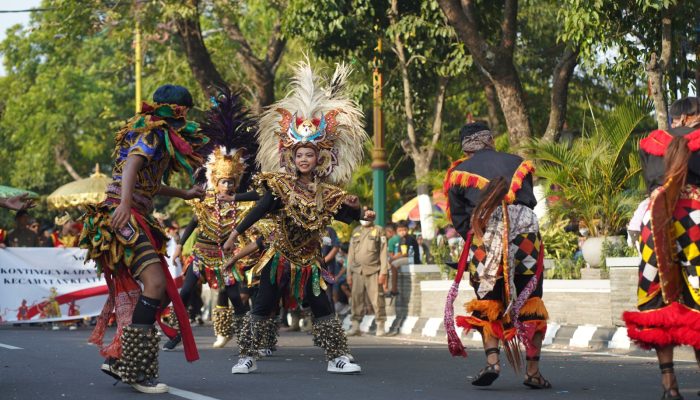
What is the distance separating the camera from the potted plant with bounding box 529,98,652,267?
1677 centimetres

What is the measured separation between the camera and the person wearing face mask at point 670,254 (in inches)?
313

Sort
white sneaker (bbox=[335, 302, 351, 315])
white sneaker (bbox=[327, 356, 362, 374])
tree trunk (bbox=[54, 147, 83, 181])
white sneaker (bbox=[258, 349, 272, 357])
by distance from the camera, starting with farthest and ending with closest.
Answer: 1. tree trunk (bbox=[54, 147, 83, 181])
2. white sneaker (bbox=[335, 302, 351, 315])
3. white sneaker (bbox=[258, 349, 272, 357])
4. white sneaker (bbox=[327, 356, 362, 374])

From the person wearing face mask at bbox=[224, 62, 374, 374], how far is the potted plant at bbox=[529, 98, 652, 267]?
6.09 m

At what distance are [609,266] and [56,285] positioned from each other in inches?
377

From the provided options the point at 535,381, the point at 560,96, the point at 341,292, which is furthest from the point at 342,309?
the point at 535,381

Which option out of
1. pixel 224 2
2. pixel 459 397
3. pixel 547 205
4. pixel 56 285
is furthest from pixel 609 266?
pixel 224 2

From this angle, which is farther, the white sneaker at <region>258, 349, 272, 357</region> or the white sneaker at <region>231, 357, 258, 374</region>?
the white sneaker at <region>258, 349, 272, 357</region>

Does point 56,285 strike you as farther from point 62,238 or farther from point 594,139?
point 594,139

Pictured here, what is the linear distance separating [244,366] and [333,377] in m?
0.83

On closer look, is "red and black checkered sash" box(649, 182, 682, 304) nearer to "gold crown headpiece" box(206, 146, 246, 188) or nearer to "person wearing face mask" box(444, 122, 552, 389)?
"person wearing face mask" box(444, 122, 552, 389)

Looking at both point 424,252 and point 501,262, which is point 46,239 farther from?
point 501,262

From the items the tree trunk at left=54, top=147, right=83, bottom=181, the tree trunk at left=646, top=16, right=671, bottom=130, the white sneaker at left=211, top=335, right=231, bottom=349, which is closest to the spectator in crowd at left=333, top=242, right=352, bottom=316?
the white sneaker at left=211, top=335, right=231, bottom=349

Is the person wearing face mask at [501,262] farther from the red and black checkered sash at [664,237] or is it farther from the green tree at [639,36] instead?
the green tree at [639,36]

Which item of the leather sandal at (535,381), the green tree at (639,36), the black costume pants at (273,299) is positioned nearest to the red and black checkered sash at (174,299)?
the black costume pants at (273,299)
